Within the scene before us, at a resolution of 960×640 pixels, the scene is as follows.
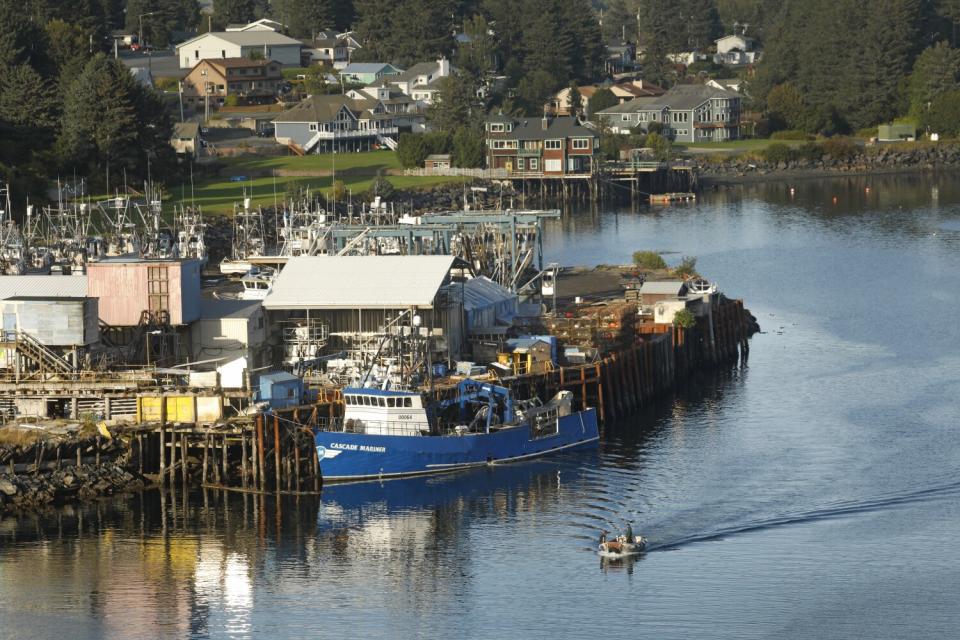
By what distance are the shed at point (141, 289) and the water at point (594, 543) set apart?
29.8 feet

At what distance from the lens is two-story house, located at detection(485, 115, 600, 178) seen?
495 feet

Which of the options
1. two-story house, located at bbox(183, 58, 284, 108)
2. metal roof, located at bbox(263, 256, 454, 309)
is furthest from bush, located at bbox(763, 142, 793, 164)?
metal roof, located at bbox(263, 256, 454, 309)

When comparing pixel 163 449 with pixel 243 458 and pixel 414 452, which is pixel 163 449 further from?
pixel 414 452

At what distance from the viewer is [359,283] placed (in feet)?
226

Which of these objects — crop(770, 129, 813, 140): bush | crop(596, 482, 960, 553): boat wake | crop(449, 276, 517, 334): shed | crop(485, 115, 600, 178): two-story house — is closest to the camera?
crop(596, 482, 960, 553): boat wake

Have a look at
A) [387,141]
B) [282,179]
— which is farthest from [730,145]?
[282,179]

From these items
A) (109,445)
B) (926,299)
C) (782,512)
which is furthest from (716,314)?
(109,445)

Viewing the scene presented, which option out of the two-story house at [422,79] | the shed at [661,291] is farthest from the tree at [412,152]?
the shed at [661,291]

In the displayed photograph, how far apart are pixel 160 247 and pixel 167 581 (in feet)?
137

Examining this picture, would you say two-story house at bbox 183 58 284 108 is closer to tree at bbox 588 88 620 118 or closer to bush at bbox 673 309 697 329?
tree at bbox 588 88 620 118

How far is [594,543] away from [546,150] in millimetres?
98596

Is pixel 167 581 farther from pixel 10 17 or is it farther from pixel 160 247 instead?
pixel 10 17

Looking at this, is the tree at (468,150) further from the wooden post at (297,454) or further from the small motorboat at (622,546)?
the small motorboat at (622,546)

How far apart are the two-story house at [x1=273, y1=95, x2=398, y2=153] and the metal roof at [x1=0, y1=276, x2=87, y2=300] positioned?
286 feet
